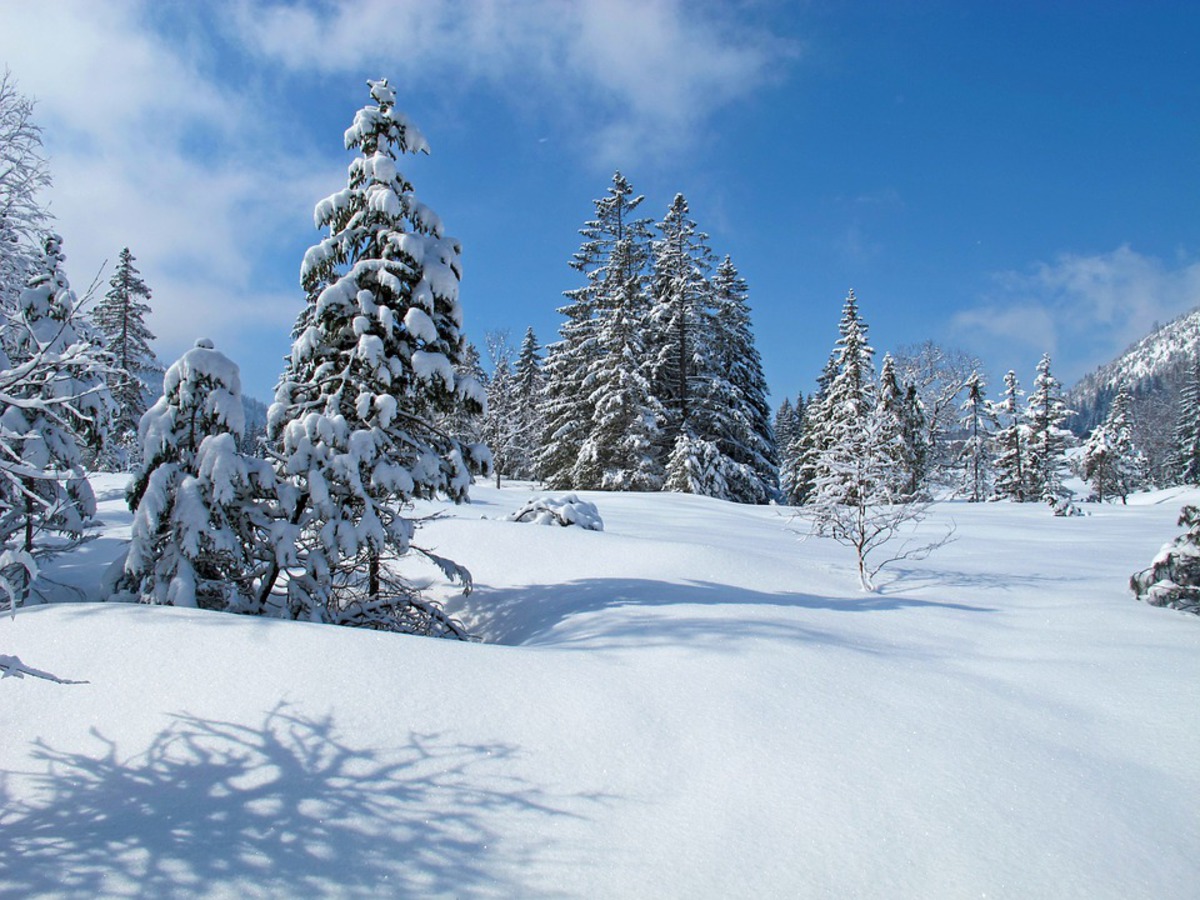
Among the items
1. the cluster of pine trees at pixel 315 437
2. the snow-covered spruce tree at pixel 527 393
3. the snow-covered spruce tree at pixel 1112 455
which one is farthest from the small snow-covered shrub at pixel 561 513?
the snow-covered spruce tree at pixel 1112 455

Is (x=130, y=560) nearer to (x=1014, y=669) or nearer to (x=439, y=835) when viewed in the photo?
(x=439, y=835)

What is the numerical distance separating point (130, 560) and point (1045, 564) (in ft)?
45.6

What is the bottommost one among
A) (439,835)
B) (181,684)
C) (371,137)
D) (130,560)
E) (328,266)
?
(439,835)

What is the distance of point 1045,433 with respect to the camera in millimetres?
41469

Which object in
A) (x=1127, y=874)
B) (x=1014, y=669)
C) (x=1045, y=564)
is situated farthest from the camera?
(x=1045, y=564)

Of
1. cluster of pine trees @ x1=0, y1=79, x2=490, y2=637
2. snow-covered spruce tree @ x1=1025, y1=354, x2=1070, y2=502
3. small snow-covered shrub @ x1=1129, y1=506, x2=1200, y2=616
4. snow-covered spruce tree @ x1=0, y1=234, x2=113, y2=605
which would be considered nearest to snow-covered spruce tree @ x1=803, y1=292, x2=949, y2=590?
small snow-covered shrub @ x1=1129, y1=506, x2=1200, y2=616

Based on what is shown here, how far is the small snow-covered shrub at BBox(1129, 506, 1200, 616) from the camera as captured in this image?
7.21 meters

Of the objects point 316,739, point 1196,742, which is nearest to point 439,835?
point 316,739

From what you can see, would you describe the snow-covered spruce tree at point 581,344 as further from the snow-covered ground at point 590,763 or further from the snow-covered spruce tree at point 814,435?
the snow-covered ground at point 590,763

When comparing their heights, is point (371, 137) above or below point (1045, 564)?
above

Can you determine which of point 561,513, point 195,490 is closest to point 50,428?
point 195,490

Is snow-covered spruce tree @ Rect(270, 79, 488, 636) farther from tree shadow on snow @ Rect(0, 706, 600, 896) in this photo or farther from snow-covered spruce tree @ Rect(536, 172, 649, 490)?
snow-covered spruce tree @ Rect(536, 172, 649, 490)

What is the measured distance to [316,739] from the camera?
334 cm

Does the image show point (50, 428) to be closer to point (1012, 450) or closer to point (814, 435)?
point (814, 435)
